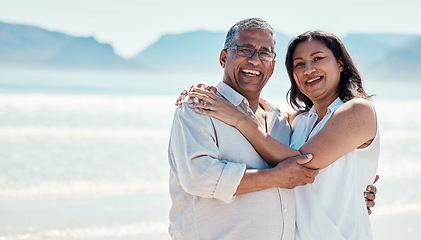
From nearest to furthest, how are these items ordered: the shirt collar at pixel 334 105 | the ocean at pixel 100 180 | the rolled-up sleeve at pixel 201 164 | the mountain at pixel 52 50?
1. the rolled-up sleeve at pixel 201 164
2. the shirt collar at pixel 334 105
3. the ocean at pixel 100 180
4. the mountain at pixel 52 50

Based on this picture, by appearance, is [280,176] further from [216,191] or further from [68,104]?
[68,104]

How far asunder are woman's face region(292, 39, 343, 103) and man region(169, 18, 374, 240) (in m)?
0.55

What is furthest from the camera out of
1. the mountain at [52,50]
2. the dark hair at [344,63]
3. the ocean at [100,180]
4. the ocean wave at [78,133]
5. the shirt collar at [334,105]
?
the mountain at [52,50]

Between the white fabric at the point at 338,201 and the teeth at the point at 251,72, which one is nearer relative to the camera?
the white fabric at the point at 338,201

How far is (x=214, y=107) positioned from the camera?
2809 millimetres

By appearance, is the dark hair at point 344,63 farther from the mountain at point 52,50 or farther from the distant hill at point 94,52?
the mountain at point 52,50

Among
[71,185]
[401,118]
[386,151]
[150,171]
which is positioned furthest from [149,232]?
[401,118]

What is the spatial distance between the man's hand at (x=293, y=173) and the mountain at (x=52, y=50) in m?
124

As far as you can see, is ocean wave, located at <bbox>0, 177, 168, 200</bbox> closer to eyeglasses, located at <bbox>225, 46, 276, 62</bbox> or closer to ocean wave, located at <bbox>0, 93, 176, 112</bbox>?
eyeglasses, located at <bbox>225, 46, 276, 62</bbox>

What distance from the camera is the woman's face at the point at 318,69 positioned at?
3.17m

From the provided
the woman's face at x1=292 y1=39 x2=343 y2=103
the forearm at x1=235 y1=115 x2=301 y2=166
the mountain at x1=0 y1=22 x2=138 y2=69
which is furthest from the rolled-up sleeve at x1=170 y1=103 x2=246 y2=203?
the mountain at x1=0 y1=22 x2=138 y2=69

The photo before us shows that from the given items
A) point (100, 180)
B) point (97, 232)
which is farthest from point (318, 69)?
Result: point (100, 180)

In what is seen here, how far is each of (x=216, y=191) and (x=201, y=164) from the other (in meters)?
0.17

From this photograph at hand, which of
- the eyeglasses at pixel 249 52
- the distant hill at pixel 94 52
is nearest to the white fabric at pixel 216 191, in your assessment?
the eyeglasses at pixel 249 52
